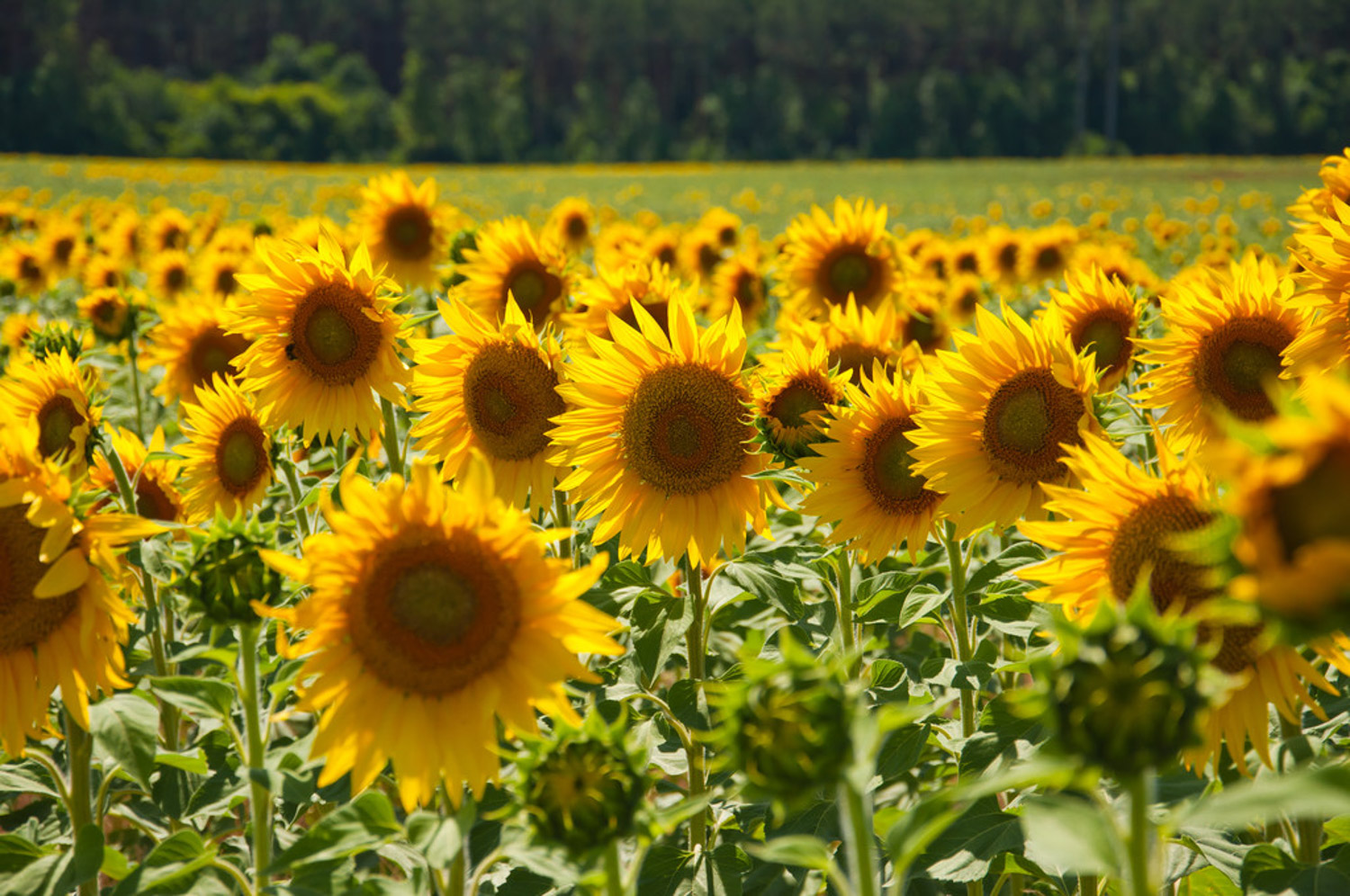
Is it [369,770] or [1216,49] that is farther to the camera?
[1216,49]

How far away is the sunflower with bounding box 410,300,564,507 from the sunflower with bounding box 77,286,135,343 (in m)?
2.89

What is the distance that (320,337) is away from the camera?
3066 millimetres

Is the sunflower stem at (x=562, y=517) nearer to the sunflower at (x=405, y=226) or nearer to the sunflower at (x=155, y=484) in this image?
the sunflower at (x=155, y=484)

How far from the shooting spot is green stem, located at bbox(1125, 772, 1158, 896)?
1.23 metres

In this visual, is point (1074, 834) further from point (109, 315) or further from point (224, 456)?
point (109, 315)

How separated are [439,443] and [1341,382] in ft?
7.70

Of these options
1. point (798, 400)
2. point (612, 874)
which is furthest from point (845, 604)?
point (612, 874)

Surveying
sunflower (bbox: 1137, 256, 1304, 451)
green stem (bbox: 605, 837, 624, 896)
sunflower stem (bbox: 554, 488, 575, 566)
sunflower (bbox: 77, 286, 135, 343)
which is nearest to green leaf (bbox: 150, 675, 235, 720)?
green stem (bbox: 605, 837, 624, 896)

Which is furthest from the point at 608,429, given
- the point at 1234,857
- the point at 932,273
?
the point at 932,273

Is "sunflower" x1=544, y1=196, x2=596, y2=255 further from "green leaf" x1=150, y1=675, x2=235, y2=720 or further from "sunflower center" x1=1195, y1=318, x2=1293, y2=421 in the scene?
"green leaf" x1=150, y1=675, x2=235, y2=720

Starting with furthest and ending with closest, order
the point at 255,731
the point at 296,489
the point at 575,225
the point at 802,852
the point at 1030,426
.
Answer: the point at 575,225 → the point at 296,489 → the point at 1030,426 → the point at 255,731 → the point at 802,852

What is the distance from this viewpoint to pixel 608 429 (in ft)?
8.72

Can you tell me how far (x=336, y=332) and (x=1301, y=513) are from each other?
99.6 inches

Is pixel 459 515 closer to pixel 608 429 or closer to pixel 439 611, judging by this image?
pixel 439 611
